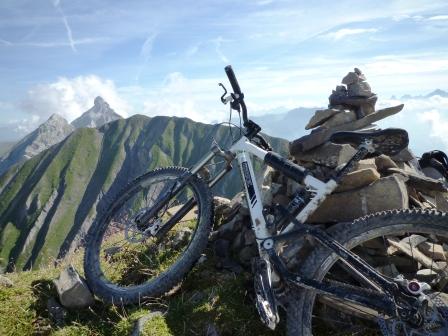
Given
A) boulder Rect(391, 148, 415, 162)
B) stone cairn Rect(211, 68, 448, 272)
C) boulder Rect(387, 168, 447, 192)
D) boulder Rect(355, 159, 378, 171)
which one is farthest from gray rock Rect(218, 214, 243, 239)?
boulder Rect(391, 148, 415, 162)

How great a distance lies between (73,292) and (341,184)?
4.96 meters

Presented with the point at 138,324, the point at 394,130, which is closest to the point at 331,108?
the point at 394,130

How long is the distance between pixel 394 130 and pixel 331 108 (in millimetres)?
3960

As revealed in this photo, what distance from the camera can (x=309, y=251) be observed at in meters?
5.79

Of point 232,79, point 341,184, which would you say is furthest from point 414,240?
point 232,79

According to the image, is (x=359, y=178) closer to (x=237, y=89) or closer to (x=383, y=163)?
(x=383, y=163)

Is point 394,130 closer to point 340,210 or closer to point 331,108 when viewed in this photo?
point 340,210

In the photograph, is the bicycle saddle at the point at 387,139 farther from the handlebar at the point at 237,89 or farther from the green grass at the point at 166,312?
the green grass at the point at 166,312

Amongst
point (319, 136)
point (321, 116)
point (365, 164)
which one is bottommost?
point (365, 164)

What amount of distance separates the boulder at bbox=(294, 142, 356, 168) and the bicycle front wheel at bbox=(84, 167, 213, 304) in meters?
2.09

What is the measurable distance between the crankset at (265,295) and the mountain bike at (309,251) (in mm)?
14

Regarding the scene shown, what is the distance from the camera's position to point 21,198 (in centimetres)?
19850

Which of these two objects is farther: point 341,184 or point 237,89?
point 341,184

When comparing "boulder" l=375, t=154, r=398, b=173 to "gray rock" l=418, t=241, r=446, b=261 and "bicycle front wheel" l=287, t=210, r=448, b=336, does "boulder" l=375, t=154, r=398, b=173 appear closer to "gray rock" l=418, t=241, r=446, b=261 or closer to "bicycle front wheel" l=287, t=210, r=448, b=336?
"bicycle front wheel" l=287, t=210, r=448, b=336
